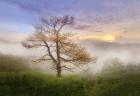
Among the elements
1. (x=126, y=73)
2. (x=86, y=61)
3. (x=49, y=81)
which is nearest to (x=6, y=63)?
(x=49, y=81)

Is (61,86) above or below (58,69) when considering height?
below

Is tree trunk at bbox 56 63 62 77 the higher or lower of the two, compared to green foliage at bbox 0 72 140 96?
higher

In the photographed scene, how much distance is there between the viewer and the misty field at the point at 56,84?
38094 mm

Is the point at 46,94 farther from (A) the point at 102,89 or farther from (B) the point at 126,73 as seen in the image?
(B) the point at 126,73

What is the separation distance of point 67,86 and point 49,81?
7.84 ft

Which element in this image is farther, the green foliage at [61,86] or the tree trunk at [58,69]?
the tree trunk at [58,69]

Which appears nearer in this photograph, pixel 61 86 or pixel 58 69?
pixel 61 86

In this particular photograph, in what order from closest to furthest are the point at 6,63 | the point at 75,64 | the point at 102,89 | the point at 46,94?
the point at 46,94 < the point at 102,89 < the point at 75,64 < the point at 6,63

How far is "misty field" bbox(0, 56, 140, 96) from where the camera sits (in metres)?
38.1

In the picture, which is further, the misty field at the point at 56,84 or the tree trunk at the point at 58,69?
the tree trunk at the point at 58,69

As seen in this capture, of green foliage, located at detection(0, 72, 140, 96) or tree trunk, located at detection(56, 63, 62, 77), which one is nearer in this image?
green foliage, located at detection(0, 72, 140, 96)

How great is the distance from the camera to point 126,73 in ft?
168

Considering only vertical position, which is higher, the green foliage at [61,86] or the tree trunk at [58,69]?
the tree trunk at [58,69]

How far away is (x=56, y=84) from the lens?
1597 inches
